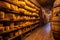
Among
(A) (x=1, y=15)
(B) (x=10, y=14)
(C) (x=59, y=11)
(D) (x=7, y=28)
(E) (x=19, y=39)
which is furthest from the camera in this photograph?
(E) (x=19, y=39)

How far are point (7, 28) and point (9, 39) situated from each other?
31 cm

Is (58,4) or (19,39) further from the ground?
(58,4)

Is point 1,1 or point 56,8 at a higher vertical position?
point 1,1

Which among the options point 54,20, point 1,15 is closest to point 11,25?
point 1,15

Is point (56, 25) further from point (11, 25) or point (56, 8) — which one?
point (11, 25)

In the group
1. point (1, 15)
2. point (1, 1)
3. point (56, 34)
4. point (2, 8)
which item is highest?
point (1, 1)

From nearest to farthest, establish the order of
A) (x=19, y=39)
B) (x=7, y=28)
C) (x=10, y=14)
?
(x=7, y=28) → (x=10, y=14) → (x=19, y=39)

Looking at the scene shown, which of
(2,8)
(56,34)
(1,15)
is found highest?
(2,8)

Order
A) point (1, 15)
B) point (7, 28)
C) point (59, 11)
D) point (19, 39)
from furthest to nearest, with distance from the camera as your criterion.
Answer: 1. point (19, 39)
2. point (7, 28)
3. point (1, 15)
4. point (59, 11)

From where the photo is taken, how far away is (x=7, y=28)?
2.90 m

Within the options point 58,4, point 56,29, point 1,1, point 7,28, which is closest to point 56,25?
point 56,29

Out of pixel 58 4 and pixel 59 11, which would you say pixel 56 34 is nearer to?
pixel 59 11

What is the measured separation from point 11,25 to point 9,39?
466 millimetres

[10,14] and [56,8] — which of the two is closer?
[56,8]
